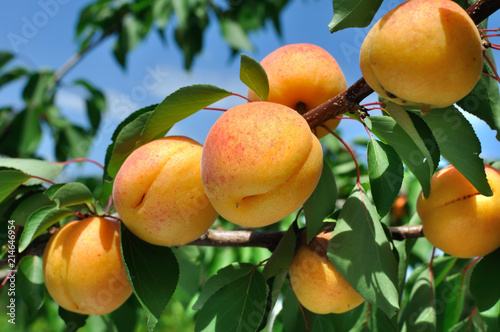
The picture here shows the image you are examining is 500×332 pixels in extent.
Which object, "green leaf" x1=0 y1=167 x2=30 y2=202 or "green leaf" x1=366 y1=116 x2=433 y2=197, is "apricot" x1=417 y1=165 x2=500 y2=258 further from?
"green leaf" x1=0 y1=167 x2=30 y2=202

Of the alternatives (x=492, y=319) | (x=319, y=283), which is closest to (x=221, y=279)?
(x=319, y=283)

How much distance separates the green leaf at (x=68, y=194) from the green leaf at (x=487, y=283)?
0.71m

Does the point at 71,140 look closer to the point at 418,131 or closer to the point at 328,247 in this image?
the point at 328,247

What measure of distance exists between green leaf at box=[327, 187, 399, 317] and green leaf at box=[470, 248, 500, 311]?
0.18 metres

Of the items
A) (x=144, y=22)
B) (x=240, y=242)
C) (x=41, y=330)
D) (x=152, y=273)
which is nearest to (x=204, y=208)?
(x=152, y=273)

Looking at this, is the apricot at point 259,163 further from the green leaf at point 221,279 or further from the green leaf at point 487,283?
the green leaf at point 487,283

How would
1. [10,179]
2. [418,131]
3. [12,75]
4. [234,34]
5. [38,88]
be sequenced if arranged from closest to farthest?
[418,131], [10,179], [38,88], [12,75], [234,34]

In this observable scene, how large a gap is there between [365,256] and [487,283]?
25 centimetres

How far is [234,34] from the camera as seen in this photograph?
117 inches

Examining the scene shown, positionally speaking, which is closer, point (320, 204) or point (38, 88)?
point (320, 204)

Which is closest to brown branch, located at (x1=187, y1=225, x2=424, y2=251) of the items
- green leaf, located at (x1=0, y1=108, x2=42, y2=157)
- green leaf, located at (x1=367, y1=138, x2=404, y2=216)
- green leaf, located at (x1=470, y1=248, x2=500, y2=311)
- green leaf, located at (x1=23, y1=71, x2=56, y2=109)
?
green leaf, located at (x1=470, y1=248, x2=500, y2=311)

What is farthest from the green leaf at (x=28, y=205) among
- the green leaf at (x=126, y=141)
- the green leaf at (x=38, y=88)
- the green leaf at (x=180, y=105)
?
the green leaf at (x=38, y=88)

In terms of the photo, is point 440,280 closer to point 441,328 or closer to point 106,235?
point 441,328

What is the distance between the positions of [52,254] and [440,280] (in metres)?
0.84
